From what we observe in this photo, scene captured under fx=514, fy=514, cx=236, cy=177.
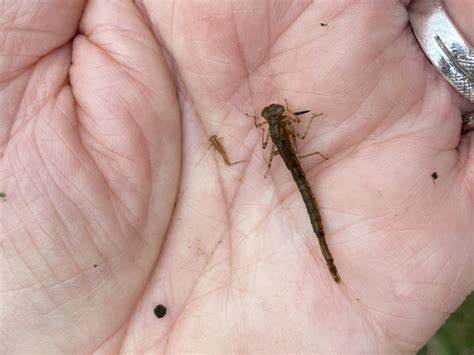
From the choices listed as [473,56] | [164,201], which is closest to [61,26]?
[164,201]

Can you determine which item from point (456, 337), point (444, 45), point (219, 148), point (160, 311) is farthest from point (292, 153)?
point (456, 337)

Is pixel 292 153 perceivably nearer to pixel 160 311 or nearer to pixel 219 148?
pixel 219 148

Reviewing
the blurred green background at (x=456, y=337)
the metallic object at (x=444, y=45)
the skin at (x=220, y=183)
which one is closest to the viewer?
the skin at (x=220, y=183)

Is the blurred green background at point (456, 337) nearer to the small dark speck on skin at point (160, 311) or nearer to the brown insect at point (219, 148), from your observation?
the small dark speck on skin at point (160, 311)

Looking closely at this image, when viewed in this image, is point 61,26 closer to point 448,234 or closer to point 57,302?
point 57,302

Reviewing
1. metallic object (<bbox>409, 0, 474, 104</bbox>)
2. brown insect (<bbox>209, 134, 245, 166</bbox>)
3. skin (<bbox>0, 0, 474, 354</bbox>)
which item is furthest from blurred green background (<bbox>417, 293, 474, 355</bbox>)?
brown insect (<bbox>209, 134, 245, 166</bbox>)

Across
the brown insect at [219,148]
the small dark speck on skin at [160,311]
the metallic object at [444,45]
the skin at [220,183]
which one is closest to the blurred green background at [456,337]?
the skin at [220,183]

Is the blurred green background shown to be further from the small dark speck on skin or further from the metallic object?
the small dark speck on skin
